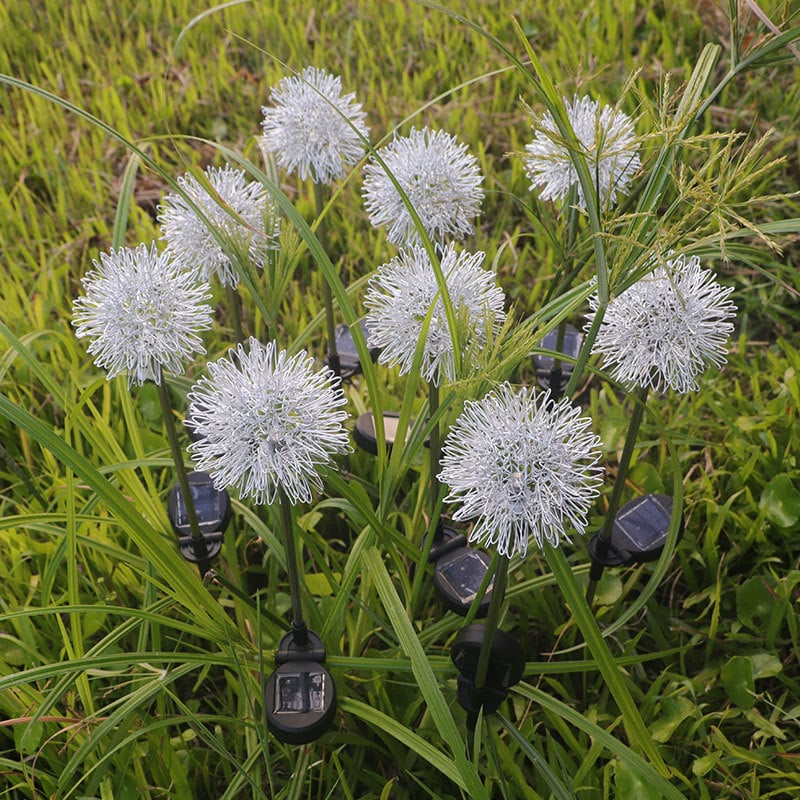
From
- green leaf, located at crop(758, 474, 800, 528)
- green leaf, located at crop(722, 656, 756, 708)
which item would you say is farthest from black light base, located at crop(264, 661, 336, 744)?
green leaf, located at crop(758, 474, 800, 528)

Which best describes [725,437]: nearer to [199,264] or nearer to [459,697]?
[459,697]

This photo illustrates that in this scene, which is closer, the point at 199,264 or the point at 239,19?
the point at 199,264

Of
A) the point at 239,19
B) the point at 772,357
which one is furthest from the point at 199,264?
the point at 239,19

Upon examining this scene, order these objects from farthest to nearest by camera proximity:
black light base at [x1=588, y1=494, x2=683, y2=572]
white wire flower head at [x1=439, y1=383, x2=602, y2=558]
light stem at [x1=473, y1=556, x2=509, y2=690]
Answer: black light base at [x1=588, y1=494, x2=683, y2=572]
light stem at [x1=473, y1=556, x2=509, y2=690]
white wire flower head at [x1=439, y1=383, x2=602, y2=558]

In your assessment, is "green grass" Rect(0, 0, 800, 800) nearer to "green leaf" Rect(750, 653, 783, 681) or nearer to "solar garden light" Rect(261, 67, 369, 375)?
"green leaf" Rect(750, 653, 783, 681)

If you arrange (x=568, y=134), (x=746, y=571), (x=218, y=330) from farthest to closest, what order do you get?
(x=218, y=330)
(x=746, y=571)
(x=568, y=134)

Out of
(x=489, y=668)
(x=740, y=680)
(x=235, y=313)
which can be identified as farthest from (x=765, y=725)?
(x=235, y=313)

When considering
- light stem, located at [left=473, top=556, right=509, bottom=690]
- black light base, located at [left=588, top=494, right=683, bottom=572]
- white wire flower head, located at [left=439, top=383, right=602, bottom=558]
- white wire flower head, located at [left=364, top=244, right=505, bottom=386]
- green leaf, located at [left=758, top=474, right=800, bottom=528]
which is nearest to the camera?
white wire flower head, located at [left=439, top=383, right=602, bottom=558]
